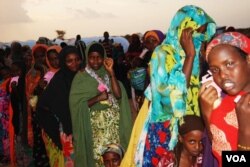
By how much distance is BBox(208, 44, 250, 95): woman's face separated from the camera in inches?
78.1

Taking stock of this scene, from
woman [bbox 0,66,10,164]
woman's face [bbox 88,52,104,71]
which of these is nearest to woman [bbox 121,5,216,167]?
woman's face [bbox 88,52,104,71]

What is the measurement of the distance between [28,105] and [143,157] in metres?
3.62

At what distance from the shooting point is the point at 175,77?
9.31 feet

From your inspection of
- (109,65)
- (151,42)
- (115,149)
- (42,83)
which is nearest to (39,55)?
(42,83)

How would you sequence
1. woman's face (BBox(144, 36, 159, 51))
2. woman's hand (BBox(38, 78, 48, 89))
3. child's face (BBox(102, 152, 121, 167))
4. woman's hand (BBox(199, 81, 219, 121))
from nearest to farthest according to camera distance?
1. woman's hand (BBox(199, 81, 219, 121))
2. child's face (BBox(102, 152, 121, 167))
3. woman's face (BBox(144, 36, 159, 51))
4. woman's hand (BBox(38, 78, 48, 89))

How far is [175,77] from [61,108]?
8.12ft

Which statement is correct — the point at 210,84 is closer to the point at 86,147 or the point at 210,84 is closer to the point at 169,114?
the point at 169,114

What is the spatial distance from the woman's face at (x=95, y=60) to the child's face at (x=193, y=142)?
1833 mm

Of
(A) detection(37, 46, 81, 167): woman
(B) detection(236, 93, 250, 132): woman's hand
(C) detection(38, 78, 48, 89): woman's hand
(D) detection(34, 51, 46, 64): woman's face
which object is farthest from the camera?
(D) detection(34, 51, 46, 64): woman's face

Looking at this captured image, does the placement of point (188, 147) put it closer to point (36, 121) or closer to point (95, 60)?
point (95, 60)

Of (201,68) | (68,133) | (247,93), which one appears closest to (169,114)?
(201,68)

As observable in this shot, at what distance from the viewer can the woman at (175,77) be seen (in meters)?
2.85

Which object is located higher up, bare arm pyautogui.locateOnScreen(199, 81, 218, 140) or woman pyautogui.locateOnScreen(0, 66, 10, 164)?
bare arm pyautogui.locateOnScreen(199, 81, 218, 140)

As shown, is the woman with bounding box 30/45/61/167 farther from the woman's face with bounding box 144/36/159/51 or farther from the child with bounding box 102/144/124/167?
the child with bounding box 102/144/124/167
